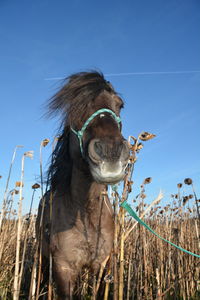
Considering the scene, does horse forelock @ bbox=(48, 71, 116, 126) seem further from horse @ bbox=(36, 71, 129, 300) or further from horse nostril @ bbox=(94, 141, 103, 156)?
horse nostril @ bbox=(94, 141, 103, 156)

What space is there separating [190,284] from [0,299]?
2.86 m

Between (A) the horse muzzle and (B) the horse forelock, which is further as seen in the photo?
(B) the horse forelock

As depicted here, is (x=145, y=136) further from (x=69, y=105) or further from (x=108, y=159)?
(x=69, y=105)

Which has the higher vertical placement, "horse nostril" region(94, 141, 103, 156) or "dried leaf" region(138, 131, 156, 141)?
"dried leaf" region(138, 131, 156, 141)

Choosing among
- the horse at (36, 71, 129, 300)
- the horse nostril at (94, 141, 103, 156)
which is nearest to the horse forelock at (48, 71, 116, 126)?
the horse at (36, 71, 129, 300)

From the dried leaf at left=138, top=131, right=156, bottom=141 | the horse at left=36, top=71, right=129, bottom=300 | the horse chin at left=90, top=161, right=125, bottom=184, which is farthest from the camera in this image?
the horse at left=36, top=71, right=129, bottom=300

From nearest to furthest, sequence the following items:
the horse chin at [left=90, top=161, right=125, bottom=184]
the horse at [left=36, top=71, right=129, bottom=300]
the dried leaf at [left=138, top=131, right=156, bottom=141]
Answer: the horse chin at [left=90, top=161, right=125, bottom=184] → the dried leaf at [left=138, top=131, right=156, bottom=141] → the horse at [left=36, top=71, right=129, bottom=300]

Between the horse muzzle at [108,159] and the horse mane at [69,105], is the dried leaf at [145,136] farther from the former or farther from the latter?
the horse mane at [69,105]

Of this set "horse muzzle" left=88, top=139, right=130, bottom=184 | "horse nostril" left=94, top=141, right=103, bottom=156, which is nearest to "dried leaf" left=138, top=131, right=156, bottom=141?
"horse muzzle" left=88, top=139, right=130, bottom=184

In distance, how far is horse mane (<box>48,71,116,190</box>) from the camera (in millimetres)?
2455

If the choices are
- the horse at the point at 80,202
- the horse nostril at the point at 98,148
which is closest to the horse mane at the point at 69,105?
the horse at the point at 80,202

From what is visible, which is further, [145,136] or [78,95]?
[78,95]

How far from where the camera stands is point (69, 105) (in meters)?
2.64

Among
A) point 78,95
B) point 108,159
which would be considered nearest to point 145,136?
point 108,159
